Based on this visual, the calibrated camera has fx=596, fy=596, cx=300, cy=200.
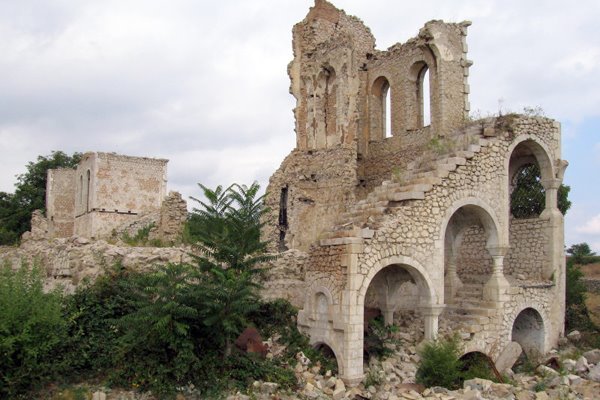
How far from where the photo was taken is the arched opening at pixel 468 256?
1477 centimetres

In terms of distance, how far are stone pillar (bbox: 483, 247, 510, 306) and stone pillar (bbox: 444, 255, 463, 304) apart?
1.14m

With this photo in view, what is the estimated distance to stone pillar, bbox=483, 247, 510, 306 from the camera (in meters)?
14.4

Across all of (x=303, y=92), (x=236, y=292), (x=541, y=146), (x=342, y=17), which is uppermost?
(x=342, y=17)

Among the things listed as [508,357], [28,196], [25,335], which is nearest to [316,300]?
[508,357]

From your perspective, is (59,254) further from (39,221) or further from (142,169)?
(142,169)

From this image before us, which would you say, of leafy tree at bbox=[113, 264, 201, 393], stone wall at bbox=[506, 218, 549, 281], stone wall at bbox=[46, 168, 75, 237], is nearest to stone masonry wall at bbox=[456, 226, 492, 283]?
stone wall at bbox=[506, 218, 549, 281]

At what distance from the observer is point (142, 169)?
2770 centimetres

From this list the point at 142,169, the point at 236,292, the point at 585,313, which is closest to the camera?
the point at 236,292

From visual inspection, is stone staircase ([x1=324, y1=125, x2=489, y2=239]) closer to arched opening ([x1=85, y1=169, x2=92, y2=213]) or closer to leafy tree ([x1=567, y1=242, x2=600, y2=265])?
arched opening ([x1=85, y1=169, x2=92, y2=213])

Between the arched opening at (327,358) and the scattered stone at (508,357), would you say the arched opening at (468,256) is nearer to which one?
the scattered stone at (508,357)

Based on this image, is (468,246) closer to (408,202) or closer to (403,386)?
(408,202)

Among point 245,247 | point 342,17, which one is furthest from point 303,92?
point 245,247

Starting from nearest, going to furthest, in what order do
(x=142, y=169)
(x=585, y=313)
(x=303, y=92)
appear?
(x=585, y=313) < (x=303, y=92) < (x=142, y=169)

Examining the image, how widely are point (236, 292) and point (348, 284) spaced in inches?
90.5
